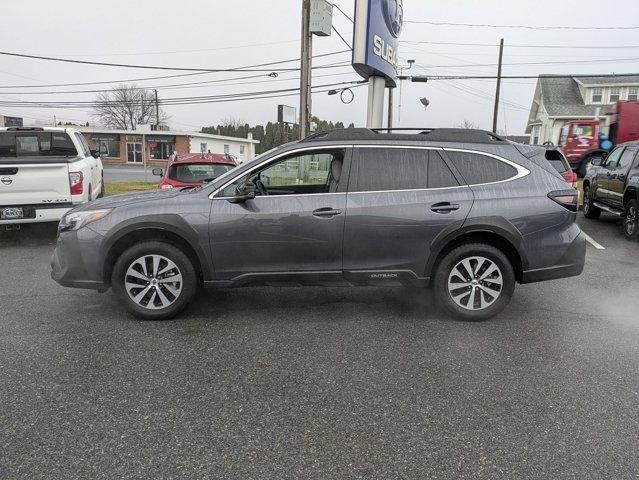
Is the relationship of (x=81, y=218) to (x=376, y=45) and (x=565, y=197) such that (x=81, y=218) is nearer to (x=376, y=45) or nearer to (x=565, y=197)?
(x=565, y=197)

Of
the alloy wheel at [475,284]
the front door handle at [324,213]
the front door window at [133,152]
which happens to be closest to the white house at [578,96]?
the alloy wheel at [475,284]

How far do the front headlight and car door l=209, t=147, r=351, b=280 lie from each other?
40.4 inches

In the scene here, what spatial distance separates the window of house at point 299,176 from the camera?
4836 millimetres

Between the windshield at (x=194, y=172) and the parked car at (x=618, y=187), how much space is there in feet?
24.6

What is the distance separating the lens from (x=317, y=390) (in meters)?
3.48

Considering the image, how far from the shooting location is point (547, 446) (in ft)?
9.30

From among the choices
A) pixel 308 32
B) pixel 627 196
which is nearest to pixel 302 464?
pixel 627 196

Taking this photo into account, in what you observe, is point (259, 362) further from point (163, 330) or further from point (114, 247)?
point (114, 247)

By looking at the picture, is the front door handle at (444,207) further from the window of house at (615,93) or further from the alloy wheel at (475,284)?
the window of house at (615,93)

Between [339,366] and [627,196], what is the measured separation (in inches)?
325

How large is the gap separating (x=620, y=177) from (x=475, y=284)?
710 cm

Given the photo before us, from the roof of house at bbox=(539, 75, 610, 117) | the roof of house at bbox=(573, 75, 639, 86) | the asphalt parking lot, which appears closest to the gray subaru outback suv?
the asphalt parking lot

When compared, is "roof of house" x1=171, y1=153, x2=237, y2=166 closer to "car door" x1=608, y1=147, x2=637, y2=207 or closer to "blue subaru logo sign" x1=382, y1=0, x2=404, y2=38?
"blue subaru logo sign" x1=382, y1=0, x2=404, y2=38

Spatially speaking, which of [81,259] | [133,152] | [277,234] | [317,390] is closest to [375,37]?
[277,234]
